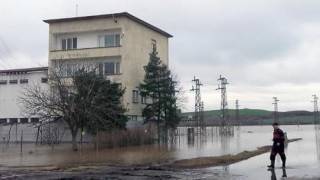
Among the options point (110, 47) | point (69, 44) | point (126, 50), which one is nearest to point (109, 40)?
point (110, 47)

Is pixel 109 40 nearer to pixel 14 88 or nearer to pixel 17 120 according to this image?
pixel 14 88

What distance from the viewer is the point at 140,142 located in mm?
43469

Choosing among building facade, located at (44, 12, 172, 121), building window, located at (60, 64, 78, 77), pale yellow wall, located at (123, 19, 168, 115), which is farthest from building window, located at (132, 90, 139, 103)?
building window, located at (60, 64, 78, 77)

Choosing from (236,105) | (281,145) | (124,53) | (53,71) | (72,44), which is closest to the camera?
(281,145)

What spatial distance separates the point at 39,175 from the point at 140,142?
2501cm

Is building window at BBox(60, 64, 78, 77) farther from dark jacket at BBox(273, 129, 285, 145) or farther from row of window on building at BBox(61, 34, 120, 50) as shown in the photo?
dark jacket at BBox(273, 129, 285, 145)

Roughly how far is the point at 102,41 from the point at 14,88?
45.0 feet

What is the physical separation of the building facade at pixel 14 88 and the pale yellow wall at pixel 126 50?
13.8ft

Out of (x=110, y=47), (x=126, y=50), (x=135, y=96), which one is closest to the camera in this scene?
(x=126, y=50)

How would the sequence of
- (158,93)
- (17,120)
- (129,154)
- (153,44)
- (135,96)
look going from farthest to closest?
(153,44)
(17,120)
(135,96)
(158,93)
(129,154)

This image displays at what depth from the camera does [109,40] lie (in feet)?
177

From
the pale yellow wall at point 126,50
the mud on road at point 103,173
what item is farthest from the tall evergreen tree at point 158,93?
the mud on road at point 103,173

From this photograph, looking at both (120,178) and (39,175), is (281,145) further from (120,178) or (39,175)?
(39,175)

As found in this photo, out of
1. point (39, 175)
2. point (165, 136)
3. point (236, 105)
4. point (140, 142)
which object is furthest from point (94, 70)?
point (236, 105)
